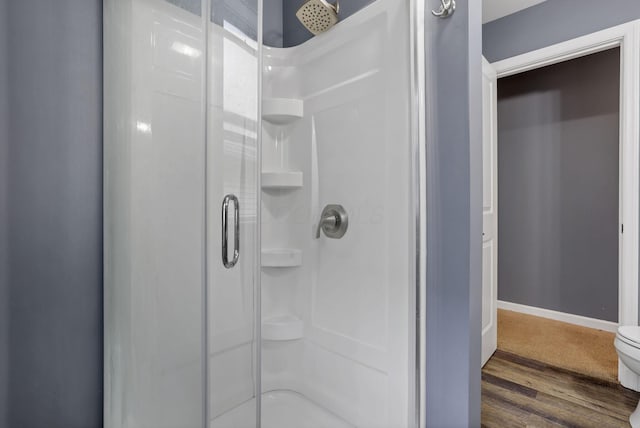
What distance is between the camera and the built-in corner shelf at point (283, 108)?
69.3 inches

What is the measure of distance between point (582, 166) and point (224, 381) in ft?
10.9

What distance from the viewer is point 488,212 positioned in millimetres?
2203

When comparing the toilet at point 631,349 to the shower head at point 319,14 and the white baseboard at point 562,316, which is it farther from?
the shower head at point 319,14

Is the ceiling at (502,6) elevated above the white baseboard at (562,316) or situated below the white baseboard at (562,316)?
above

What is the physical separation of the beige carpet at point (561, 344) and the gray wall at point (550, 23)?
2168 mm

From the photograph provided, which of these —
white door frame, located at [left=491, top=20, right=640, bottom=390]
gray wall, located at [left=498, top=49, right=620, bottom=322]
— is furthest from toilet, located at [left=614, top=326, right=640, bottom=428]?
gray wall, located at [left=498, top=49, right=620, bottom=322]

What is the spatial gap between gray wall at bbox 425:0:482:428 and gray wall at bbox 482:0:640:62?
1580 millimetres

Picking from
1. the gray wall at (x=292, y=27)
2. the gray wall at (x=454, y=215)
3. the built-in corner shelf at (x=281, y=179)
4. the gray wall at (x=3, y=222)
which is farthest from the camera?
the gray wall at (x=292, y=27)

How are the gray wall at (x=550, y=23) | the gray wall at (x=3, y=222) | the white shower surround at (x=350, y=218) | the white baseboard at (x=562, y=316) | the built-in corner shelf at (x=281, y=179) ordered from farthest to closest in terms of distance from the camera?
1. the white baseboard at (x=562, y=316)
2. the gray wall at (x=550, y=23)
3. the built-in corner shelf at (x=281, y=179)
4. the white shower surround at (x=350, y=218)
5. the gray wall at (x=3, y=222)

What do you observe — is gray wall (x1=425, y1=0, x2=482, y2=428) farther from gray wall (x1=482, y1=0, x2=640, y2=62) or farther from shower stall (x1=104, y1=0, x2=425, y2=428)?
gray wall (x1=482, y1=0, x2=640, y2=62)

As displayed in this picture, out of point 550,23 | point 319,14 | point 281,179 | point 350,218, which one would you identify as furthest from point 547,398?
point 550,23

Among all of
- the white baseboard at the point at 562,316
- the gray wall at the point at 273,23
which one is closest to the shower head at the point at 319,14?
the gray wall at the point at 273,23

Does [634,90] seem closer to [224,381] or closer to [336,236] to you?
[336,236]

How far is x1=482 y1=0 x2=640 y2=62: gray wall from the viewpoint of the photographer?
204 cm
